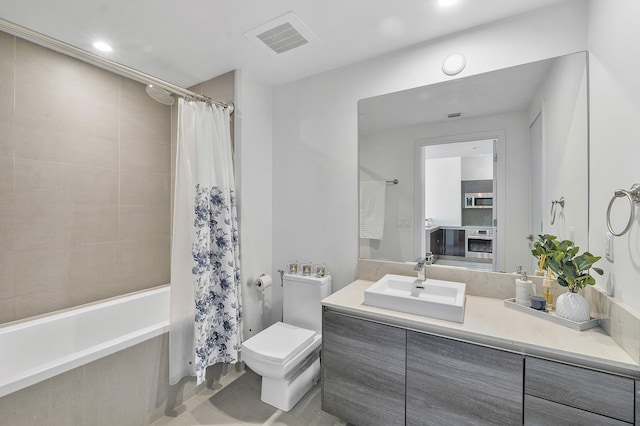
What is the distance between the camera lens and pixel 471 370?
4.27ft

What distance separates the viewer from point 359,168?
223cm

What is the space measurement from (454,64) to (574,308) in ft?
5.20

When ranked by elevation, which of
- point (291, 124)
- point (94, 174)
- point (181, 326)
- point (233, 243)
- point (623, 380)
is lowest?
point (181, 326)

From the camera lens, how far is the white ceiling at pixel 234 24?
1608 millimetres

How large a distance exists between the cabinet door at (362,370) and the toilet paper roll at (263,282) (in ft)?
2.91

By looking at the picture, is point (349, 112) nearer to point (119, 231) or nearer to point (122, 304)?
point (119, 231)

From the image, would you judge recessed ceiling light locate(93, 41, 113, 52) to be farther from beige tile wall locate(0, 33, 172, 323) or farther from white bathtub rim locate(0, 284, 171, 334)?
white bathtub rim locate(0, 284, 171, 334)

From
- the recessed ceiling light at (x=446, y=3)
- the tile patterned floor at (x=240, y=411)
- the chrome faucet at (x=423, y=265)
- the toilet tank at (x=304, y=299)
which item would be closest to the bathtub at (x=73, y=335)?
the tile patterned floor at (x=240, y=411)

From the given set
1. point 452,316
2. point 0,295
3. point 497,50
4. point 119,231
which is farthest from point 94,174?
point 497,50

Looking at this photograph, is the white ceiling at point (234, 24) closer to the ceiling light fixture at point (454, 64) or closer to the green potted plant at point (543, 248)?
the ceiling light fixture at point (454, 64)

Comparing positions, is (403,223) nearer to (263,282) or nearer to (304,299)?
(304,299)

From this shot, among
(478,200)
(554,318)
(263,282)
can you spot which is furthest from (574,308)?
(263,282)

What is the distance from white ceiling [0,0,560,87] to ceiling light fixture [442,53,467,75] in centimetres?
17

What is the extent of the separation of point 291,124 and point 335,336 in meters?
1.84
